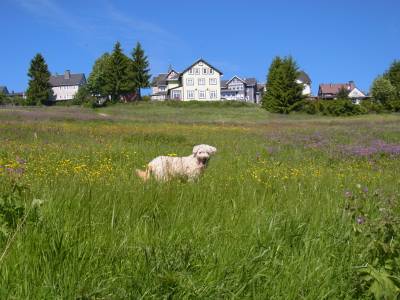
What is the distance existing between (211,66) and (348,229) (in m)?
120

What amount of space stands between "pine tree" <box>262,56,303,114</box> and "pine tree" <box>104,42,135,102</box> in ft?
101

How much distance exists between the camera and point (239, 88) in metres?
144

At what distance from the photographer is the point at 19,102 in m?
102

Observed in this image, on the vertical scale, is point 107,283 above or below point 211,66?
below

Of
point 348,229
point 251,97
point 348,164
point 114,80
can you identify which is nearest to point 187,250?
point 348,229

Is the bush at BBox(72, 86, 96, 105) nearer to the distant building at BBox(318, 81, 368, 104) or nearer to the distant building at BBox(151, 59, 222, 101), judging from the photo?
the distant building at BBox(151, 59, 222, 101)

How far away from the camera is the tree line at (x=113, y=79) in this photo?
315 feet

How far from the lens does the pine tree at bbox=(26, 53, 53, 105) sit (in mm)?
98750

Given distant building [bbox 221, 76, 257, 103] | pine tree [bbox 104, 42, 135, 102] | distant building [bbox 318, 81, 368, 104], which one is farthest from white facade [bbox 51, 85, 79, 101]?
distant building [bbox 318, 81, 368, 104]

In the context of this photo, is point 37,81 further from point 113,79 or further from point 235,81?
point 235,81

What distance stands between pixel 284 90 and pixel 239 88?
208 ft

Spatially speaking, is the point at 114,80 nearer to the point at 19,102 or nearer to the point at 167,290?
the point at 19,102

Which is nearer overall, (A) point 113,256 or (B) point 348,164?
(A) point 113,256

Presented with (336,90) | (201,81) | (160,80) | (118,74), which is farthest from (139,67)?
(336,90)
